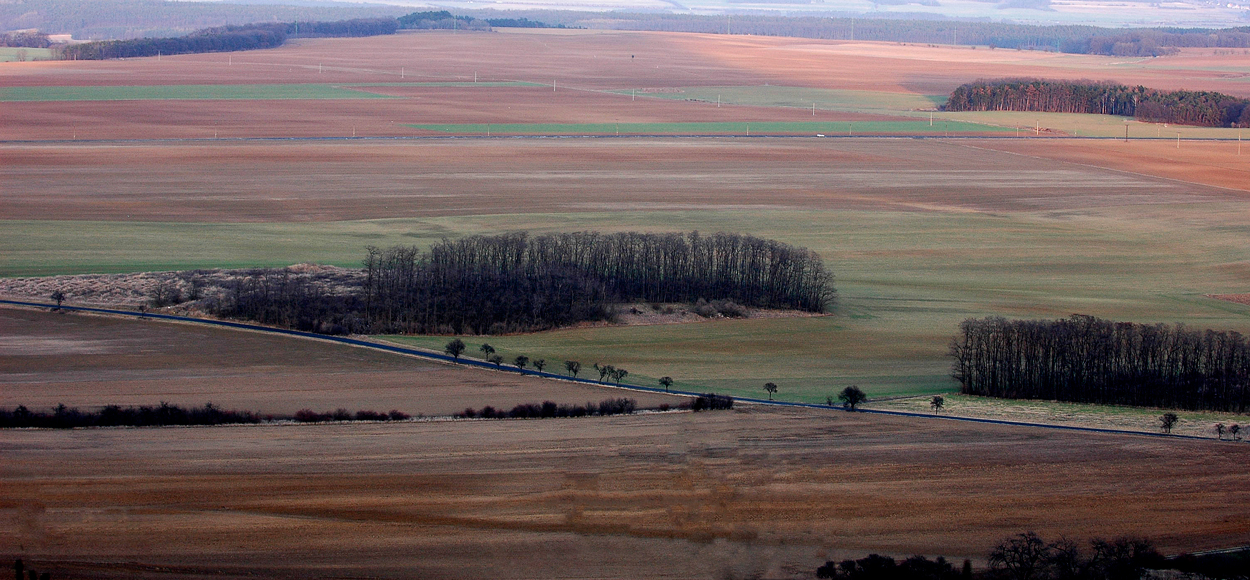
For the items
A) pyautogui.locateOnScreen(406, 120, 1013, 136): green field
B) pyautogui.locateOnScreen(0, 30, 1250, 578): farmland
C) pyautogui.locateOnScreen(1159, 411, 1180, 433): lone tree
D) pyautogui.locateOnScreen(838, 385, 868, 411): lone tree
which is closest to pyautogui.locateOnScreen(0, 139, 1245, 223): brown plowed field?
pyautogui.locateOnScreen(0, 30, 1250, 578): farmland

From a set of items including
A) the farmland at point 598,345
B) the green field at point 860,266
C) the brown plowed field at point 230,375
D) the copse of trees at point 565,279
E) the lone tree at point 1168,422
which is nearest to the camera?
the farmland at point 598,345

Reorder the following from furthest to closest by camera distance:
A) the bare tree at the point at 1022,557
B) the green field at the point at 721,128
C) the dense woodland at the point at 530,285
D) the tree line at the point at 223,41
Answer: the tree line at the point at 223,41 → the green field at the point at 721,128 → the dense woodland at the point at 530,285 → the bare tree at the point at 1022,557

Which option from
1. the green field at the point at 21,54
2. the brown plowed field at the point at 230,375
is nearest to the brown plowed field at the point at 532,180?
the brown plowed field at the point at 230,375

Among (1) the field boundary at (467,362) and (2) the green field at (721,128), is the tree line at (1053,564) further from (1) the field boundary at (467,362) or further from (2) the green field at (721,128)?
(2) the green field at (721,128)

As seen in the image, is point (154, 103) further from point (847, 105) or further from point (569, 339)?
point (569, 339)

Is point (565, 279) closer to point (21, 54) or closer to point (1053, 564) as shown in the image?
point (1053, 564)

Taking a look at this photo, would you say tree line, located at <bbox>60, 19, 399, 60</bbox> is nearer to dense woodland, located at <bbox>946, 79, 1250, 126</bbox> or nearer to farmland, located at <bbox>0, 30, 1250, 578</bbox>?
farmland, located at <bbox>0, 30, 1250, 578</bbox>
